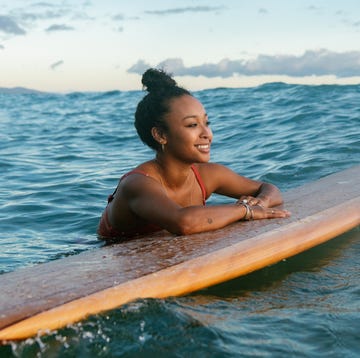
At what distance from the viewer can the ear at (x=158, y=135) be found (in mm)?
3863

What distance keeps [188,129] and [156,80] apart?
0.38 m

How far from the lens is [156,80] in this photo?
390cm

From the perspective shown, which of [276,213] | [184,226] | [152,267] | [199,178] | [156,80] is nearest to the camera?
[152,267]

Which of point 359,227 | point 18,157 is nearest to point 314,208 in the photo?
point 359,227

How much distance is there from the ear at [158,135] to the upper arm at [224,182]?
495 mm

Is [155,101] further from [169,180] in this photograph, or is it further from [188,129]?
[169,180]

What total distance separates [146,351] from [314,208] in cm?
211

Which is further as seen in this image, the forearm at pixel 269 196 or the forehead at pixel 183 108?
the forearm at pixel 269 196

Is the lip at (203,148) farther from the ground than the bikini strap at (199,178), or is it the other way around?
the lip at (203,148)

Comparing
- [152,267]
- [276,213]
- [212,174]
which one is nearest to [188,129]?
[212,174]

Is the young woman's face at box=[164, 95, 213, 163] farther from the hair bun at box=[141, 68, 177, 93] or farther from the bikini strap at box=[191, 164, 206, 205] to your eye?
the bikini strap at box=[191, 164, 206, 205]

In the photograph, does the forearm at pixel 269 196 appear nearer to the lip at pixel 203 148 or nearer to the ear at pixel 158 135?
the lip at pixel 203 148

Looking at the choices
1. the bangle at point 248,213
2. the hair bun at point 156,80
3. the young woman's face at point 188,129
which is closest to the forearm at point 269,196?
the bangle at point 248,213

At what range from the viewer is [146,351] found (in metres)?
2.53
